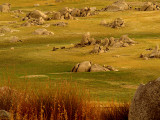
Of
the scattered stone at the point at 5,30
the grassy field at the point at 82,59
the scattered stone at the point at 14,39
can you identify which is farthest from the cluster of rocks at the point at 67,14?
the scattered stone at the point at 14,39

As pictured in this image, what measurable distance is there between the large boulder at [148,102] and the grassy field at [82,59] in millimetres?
1667

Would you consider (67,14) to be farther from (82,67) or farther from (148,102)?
(148,102)

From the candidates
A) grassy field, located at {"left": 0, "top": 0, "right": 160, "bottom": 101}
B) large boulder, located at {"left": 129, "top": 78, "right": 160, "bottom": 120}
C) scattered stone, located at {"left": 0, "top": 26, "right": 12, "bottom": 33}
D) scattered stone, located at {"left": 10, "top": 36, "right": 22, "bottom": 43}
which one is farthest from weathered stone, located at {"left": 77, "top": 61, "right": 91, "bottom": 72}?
scattered stone, located at {"left": 0, "top": 26, "right": 12, "bottom": 33}

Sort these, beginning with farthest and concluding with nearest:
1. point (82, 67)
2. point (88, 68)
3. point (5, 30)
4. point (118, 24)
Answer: point (118, 24), point (5, 30), point (88, 68), point (82, 67)

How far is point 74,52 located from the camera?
2953 centimetres

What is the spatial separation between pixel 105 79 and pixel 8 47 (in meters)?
17.1

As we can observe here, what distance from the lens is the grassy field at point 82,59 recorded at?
50.0 feet

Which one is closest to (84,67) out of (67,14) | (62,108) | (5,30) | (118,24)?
(62,108)

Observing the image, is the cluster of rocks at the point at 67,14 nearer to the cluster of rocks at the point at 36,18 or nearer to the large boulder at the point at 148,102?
the cluster of rocks at the point at 36,18

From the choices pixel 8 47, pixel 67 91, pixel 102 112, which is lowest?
pixel 8 47

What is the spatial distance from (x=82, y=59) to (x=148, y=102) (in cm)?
2019

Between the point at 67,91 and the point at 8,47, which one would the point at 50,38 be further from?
the point at 67,91

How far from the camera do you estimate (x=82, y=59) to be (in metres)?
26.4

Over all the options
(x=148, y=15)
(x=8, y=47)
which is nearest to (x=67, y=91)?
(x=8, y=47)
